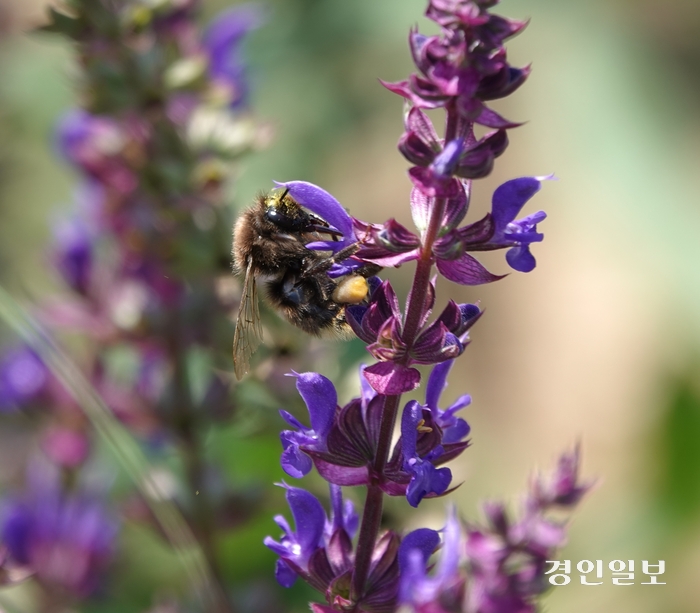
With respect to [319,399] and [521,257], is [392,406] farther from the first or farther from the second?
[521,257]

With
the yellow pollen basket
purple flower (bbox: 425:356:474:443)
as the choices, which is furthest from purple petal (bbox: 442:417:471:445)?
the yellow pollen basket

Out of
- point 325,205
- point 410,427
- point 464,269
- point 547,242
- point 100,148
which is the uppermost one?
point 547,242

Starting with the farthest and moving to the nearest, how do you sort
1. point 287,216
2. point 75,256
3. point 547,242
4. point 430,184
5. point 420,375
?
point 547,242 → point 75,256 → point 287,216 → point 420,375 → point 430,184

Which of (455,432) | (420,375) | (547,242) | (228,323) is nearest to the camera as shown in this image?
(420,375)

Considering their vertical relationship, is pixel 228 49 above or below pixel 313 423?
above

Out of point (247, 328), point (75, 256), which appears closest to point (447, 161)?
point (247, 328)

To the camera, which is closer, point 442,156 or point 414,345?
point 442,156
